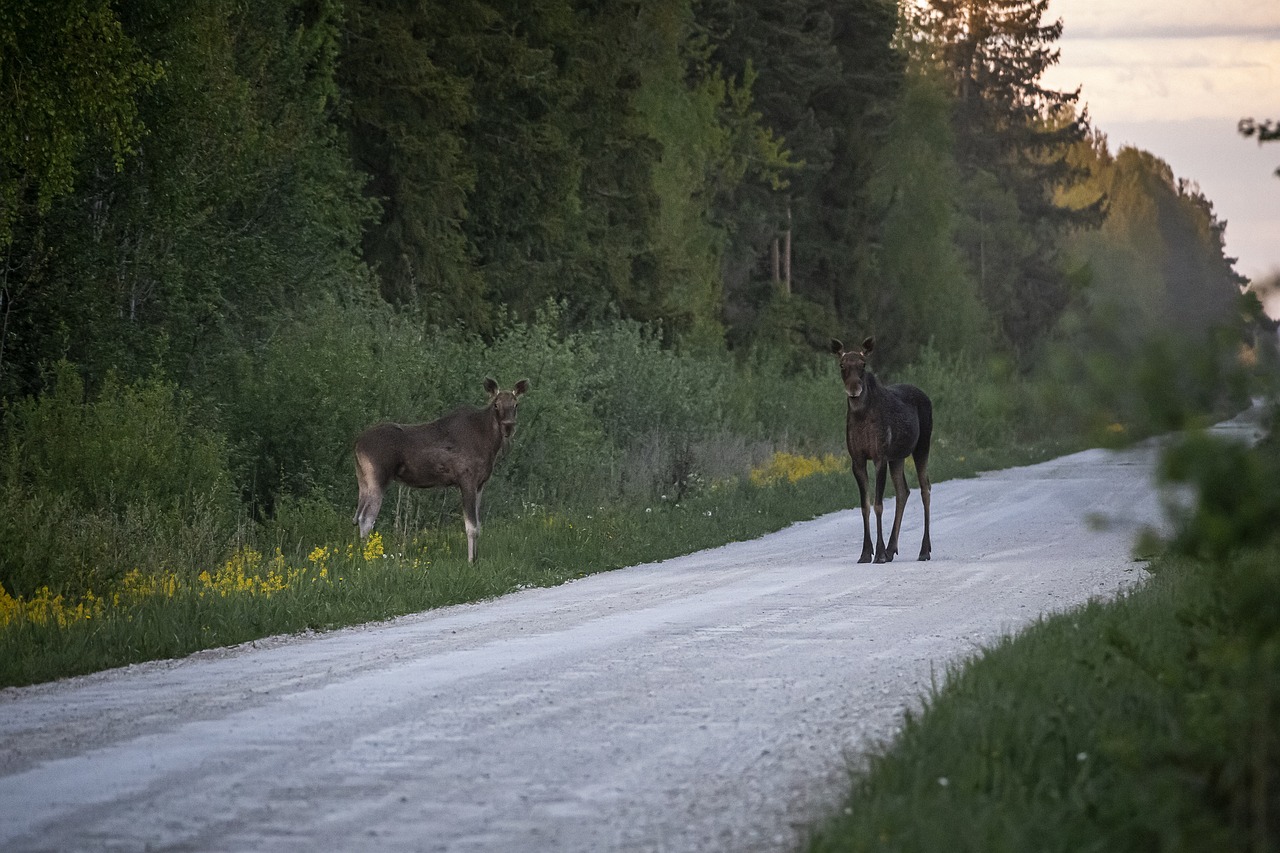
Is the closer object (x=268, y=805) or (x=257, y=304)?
(x=268, y=805)

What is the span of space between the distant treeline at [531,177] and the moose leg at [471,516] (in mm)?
4392

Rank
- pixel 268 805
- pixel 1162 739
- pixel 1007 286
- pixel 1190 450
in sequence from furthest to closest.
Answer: pixel 1007 286 < pixel 268 805 < pixel 1162 739 < pixel 1190 450

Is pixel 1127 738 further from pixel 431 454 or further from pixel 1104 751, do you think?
pixel 431 454

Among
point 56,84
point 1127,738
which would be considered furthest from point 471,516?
point 1127,738

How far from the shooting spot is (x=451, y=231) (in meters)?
37.0

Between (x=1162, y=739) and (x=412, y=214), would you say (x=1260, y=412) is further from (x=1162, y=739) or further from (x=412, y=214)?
(x=412, y=214)

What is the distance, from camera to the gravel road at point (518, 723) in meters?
7.31

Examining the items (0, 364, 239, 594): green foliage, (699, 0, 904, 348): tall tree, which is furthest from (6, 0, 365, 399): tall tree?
(699, 0, 904, 348): tall tree

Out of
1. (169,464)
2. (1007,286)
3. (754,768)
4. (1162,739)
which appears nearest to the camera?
(1162,739)

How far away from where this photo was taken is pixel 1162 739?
7.15 metres

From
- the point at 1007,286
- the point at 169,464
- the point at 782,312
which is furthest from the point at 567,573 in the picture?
the point at 1007,286

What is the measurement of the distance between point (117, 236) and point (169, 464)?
4980mm

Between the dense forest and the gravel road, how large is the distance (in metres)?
2.35

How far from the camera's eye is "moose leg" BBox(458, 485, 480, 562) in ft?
65.0
